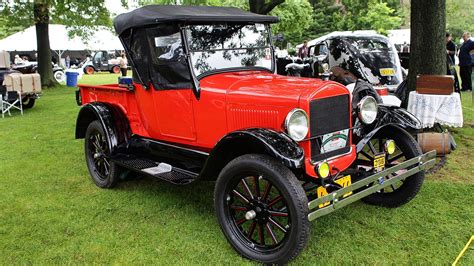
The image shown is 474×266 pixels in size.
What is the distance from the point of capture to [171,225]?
375cm

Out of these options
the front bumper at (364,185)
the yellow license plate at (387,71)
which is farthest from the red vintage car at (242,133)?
the yellow license plate at (387,71)

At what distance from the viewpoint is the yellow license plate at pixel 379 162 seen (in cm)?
349

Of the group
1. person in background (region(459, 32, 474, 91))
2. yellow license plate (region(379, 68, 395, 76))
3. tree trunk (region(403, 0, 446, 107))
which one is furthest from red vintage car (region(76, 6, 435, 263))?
person in background (region(459, 32, 474, 91))

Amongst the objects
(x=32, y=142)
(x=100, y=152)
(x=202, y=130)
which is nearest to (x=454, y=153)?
(x=202, y=130)

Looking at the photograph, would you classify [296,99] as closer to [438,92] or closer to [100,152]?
[100,152]

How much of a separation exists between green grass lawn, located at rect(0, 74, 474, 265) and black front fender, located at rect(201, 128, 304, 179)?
2.14ft

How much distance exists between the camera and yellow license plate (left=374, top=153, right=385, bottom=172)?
3492 millimetres

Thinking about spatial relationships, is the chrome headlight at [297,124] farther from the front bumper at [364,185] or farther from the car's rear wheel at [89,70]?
the car's rear wheel at [89,70]

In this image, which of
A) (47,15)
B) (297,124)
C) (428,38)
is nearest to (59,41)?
(47,15)

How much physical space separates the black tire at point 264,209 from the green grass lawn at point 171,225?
0.63ft

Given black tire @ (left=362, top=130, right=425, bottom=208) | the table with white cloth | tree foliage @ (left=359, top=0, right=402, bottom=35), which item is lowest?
black tire @ (left=362, top=130, right=425, bottom=208)

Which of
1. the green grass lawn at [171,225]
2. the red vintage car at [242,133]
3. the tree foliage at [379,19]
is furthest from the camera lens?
the tree foliage at [379,19]

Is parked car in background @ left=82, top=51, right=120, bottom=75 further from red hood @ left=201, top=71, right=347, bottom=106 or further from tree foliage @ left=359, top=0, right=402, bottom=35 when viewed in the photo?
red hood @ left=201, top=71, right=347, bottom=106

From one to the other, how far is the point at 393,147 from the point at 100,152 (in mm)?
3265
